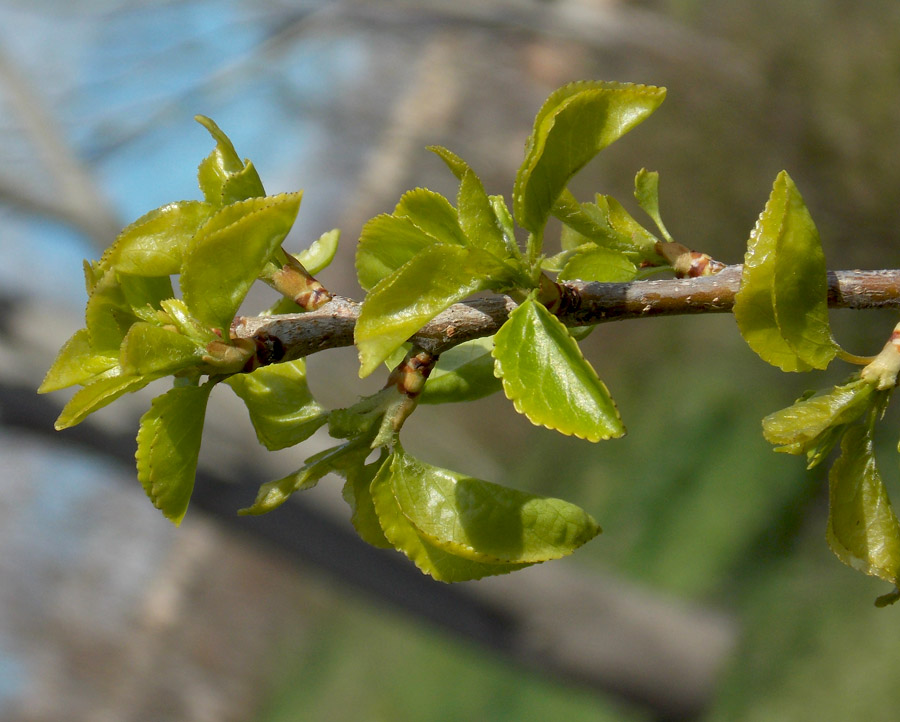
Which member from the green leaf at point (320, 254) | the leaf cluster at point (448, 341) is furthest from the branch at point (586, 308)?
the green leaf at point (320, 254)

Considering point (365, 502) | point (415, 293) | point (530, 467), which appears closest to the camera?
point (415, 293)

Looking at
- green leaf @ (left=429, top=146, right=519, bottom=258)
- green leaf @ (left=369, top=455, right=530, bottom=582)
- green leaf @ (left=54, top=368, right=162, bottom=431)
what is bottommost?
green leaf @ (left=369, top=455, right=530, bottom=582)

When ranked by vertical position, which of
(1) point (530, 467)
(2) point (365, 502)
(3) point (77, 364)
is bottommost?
(1) point (530, 467)

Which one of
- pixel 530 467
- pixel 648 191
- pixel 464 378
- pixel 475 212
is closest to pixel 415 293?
pixel 475 212

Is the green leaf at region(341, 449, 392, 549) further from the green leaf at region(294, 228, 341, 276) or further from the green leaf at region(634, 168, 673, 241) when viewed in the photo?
the green leaf at region(634, 168, 673, 241)

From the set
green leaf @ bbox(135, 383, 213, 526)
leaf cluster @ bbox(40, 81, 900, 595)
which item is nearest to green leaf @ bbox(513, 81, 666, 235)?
leaf cluster @ bbox(40, 81, 900, 595)

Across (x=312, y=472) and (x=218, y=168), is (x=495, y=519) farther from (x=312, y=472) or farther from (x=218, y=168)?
(x=218, y=168)

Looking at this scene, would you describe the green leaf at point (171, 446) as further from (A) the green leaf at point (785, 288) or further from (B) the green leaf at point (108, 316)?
(A) the green leaf at point (785, 288)

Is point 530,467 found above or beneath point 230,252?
beneath
